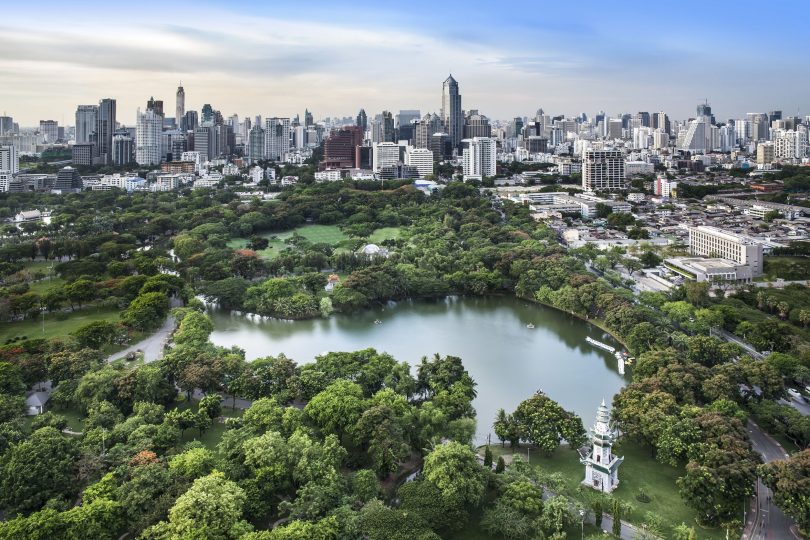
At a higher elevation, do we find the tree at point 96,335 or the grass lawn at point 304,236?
the grass lawn at point 304,236

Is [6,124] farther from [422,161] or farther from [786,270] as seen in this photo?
[786,270]

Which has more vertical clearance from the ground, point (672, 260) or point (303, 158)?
point (303, 158)

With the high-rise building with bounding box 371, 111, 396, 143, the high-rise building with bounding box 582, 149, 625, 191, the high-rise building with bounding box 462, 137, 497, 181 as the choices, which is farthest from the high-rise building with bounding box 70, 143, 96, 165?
the high-rise building with bounding box 582, 149, 625, 191

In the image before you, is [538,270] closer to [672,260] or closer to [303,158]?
[672,260]

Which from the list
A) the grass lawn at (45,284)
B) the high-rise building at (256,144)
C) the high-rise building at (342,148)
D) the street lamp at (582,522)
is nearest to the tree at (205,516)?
the street lamp at (582,522)

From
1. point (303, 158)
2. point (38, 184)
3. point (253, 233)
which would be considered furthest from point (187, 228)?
point (303, 158)

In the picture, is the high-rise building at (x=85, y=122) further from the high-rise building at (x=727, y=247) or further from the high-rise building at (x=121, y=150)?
the high-rise building at (x=727, y=247)
